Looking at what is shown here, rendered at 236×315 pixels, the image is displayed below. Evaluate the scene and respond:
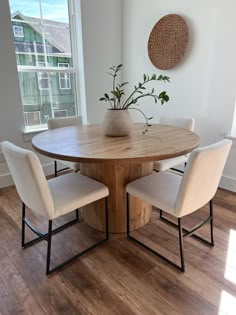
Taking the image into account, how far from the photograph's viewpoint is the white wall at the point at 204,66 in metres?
2.38

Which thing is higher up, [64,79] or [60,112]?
[64,79]

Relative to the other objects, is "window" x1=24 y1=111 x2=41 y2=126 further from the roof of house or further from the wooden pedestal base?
the wooden pedestal base

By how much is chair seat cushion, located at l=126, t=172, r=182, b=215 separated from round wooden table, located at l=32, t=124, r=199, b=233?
0.47 ft

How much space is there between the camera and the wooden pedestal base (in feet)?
5.91

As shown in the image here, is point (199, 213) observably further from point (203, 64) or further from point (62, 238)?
point (203, 64)

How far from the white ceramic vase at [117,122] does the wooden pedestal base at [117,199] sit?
26 centimetres

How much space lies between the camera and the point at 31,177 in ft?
4.22

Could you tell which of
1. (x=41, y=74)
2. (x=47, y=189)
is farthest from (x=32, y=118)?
(x=47, y=189)

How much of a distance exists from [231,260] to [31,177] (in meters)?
1.43

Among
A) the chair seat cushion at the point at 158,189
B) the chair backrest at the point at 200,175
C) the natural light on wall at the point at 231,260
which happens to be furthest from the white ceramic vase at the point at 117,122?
the natural light on wall at the point at 231,260

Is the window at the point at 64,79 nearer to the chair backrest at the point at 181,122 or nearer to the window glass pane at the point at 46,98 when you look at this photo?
the window glass pane at the point at 46,98

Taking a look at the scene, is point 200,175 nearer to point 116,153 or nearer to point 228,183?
point 116,153

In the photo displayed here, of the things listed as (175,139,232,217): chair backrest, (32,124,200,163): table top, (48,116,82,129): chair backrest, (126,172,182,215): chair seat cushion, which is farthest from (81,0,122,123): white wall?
(175,139,232,217): chair backrest

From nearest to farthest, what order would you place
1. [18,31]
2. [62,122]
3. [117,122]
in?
[117,122] → [62,122] → [18,31]
